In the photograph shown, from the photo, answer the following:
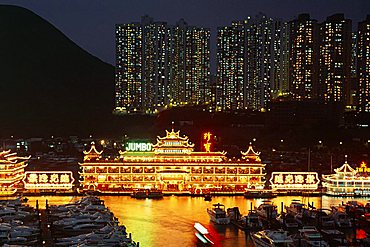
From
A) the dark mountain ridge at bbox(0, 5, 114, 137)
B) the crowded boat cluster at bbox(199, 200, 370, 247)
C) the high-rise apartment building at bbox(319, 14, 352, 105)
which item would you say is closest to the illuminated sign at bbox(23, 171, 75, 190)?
the crowded boat cluster at bbox(199, 200, 370, 247)

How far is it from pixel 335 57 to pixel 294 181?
32313 millimetres

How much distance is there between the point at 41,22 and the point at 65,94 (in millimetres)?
17180

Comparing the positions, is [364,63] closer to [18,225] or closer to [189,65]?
[189,65]

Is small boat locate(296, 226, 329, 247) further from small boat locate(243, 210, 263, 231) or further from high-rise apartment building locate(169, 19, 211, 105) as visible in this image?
high-rise apartment building locate(169, 19, 211, 105)

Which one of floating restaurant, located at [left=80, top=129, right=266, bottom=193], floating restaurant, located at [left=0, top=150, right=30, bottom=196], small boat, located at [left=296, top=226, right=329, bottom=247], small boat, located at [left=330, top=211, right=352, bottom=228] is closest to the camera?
small boat, located at [left=296, top=226, right=329, bottom=247]

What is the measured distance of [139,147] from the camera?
88.2 ft

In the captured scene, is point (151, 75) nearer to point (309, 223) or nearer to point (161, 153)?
point (161, 153)

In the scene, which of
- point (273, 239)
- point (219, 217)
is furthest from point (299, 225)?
point (273, 239)

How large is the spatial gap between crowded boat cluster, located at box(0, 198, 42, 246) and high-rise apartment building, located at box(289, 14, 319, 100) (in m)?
39.9

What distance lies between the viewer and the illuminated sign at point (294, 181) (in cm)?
2611

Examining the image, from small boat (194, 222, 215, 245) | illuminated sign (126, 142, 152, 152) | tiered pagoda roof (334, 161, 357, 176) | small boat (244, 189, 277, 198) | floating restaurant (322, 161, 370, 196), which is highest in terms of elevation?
illuminated sign (126, 142, 152, 152)

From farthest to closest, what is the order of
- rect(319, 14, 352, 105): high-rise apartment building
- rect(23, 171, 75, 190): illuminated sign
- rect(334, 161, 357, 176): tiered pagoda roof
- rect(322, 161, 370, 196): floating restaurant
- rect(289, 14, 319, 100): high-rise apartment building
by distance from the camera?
1. rect(289, 14, 319, 100): high-rise apartment building
2. rect(319, 14, 352, 105): high-rise apartment building
3. rect(334, 161, 357, 176): tiered pagoda roof
4. rect(23, 171, 75, 190): illuminated sign
5. rect(322, 161, 370, 196): floating restaurant

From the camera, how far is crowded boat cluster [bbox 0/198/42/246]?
15.9 meters

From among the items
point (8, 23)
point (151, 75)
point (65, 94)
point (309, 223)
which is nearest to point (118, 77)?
point (151, 75)
